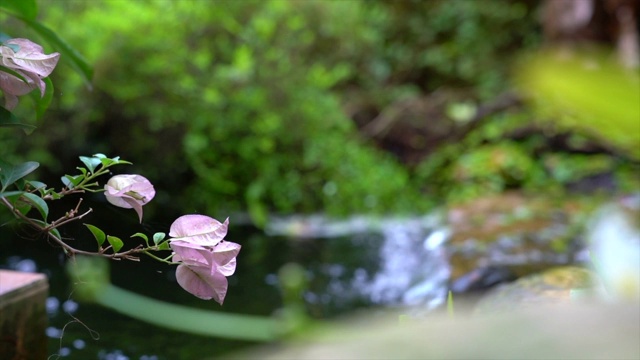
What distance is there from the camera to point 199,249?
1.93ft

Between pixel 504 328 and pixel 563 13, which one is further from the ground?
pixel 563 13

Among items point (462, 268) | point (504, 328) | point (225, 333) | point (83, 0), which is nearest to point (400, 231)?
point (462, 268)

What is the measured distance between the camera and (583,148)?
4500 mm

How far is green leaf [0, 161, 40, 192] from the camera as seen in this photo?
598 mm

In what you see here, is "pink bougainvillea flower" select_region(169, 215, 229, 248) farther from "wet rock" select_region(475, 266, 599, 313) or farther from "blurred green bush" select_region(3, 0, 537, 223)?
"blurred green bush" select_region(3, 0, 537, 223)

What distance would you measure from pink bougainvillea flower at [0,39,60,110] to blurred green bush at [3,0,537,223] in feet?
6.39

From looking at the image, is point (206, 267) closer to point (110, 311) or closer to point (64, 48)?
point (64, 48)

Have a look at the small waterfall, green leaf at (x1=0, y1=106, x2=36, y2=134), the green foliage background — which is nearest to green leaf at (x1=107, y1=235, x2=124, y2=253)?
green leaf at (x1=0, y1=106, x2=36, y2=134)

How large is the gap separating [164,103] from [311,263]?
3.85ft

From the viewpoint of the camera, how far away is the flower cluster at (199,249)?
591mm

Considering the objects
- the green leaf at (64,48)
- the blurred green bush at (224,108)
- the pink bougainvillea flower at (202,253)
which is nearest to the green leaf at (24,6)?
the green leaf at (64,48)

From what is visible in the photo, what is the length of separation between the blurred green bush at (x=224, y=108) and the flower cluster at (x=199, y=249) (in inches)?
79.7

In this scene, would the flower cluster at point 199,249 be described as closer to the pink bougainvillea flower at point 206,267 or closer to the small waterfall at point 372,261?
the pink bougainvillea flower at point 206,267

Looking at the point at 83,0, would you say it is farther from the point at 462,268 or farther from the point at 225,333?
the point at 225,333
